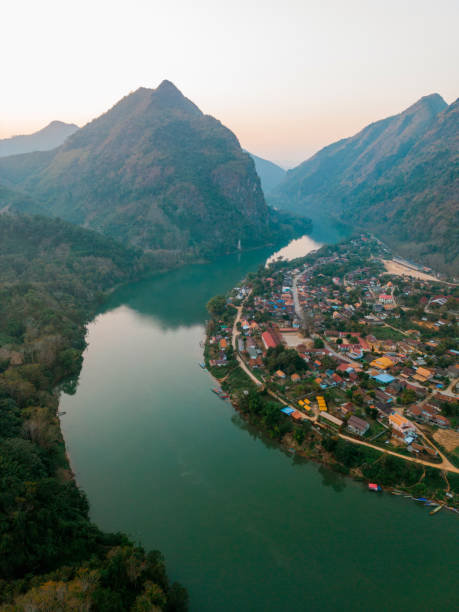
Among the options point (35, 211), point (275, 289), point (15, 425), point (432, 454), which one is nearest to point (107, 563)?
point (15, 425)

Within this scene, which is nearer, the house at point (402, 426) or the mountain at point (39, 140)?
the house at point (402, 426)

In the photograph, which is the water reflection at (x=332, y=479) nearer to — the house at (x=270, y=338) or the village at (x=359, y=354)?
the village at (x=359, y=354)

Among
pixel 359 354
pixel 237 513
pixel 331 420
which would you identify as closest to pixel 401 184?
pixel 359 354

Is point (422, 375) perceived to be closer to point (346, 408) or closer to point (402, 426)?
point (402, 426)

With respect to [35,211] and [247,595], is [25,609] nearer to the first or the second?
[247,595]

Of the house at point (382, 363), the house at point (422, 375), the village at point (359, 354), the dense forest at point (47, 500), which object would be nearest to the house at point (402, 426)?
the village at point (359, 354)

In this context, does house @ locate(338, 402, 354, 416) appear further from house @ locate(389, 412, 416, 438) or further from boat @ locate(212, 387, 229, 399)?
boat @ locate(212, 387, 229, 399)

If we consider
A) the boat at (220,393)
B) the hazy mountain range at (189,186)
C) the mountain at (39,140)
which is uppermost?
the mountain at (39,140)
